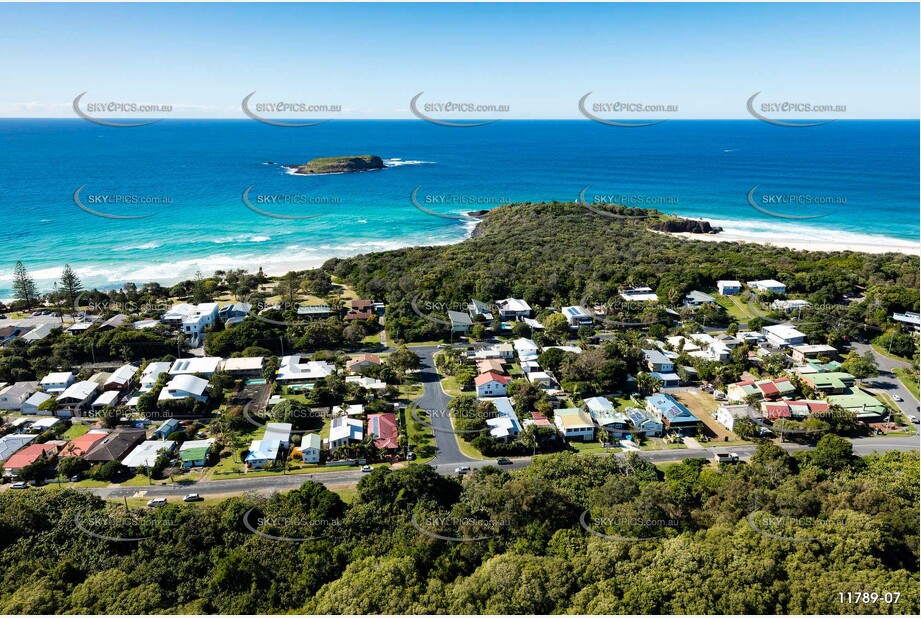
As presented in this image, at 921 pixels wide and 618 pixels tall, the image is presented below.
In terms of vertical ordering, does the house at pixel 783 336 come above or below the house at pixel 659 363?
above

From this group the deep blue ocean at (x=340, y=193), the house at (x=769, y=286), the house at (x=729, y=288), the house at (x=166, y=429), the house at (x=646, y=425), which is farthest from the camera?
the deep blue ocean at (x=340, y=193)

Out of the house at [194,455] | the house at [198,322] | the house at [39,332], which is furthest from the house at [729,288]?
the house at [39,332]

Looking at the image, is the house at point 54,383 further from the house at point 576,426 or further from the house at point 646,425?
the house at point 646,425

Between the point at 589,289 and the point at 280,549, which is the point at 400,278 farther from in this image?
the point at 280,549

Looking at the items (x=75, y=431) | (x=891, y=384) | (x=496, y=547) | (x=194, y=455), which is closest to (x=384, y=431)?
(x=194, y=455)

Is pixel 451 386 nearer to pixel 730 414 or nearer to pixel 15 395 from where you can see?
pixel 730 414

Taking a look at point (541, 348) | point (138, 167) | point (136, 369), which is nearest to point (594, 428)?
point (541, 348)

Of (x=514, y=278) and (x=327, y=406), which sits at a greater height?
(x=514, y=278)
